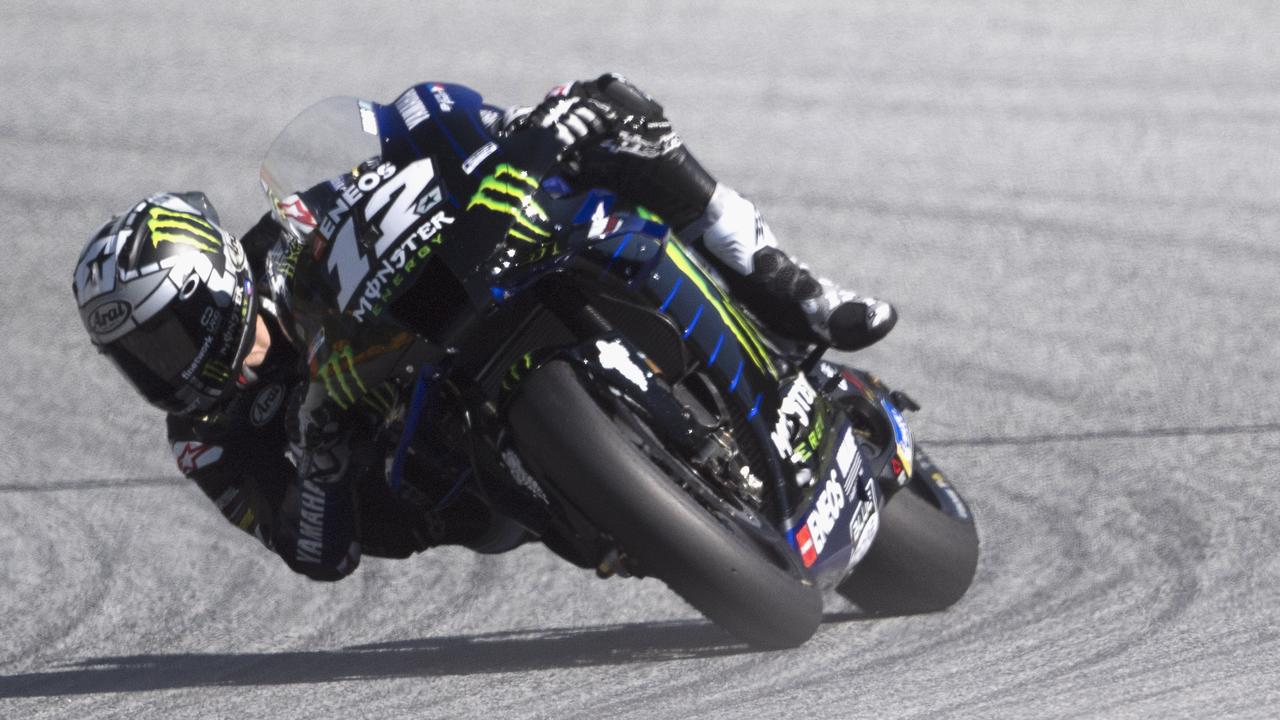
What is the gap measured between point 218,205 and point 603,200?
501 cm

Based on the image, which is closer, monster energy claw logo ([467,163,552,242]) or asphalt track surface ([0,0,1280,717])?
monster energy claw logo ([467,163,552,242])

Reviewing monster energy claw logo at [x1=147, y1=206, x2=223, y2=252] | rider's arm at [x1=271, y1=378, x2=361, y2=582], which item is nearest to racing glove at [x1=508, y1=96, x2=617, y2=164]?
rider's arm at [x1=271, y1=378, x2=361, y2=582]

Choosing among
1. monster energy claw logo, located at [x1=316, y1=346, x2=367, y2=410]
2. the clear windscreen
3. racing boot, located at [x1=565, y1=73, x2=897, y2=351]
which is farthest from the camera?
the clear windscreen

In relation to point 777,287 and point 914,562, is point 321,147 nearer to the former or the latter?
point 777,287

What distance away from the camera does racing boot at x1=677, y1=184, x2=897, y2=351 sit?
4441mm

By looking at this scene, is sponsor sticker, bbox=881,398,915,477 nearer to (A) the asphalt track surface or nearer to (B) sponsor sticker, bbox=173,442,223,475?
(A) the asphalt track surface

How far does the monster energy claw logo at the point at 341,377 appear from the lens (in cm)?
407

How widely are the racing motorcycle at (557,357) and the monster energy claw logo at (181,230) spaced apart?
221 millimetres

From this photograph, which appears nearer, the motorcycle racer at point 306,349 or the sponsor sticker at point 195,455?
the motorcycle racer at point 306,349

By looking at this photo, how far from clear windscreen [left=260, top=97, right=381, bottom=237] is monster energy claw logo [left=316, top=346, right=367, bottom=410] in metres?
0.41

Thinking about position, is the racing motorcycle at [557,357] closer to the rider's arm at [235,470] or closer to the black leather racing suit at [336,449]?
the black leather racing suit at [336,449]

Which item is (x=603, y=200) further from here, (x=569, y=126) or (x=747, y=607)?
(x=747, y=607)

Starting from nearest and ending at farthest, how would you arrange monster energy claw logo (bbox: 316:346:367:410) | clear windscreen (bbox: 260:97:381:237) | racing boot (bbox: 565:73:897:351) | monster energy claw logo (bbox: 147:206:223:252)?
monster energy claw logo (bbox: 316:346:367:410) < racing boot (bbox: 565:73:897:351) < clear windscreen (bbox: 260:97:381:237) < monster energy claw logo (bbox: 147:206:223:252)

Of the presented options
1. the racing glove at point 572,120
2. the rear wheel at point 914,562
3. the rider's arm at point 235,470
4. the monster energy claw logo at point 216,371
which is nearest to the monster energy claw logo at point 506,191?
the racing glove at point 572,120
